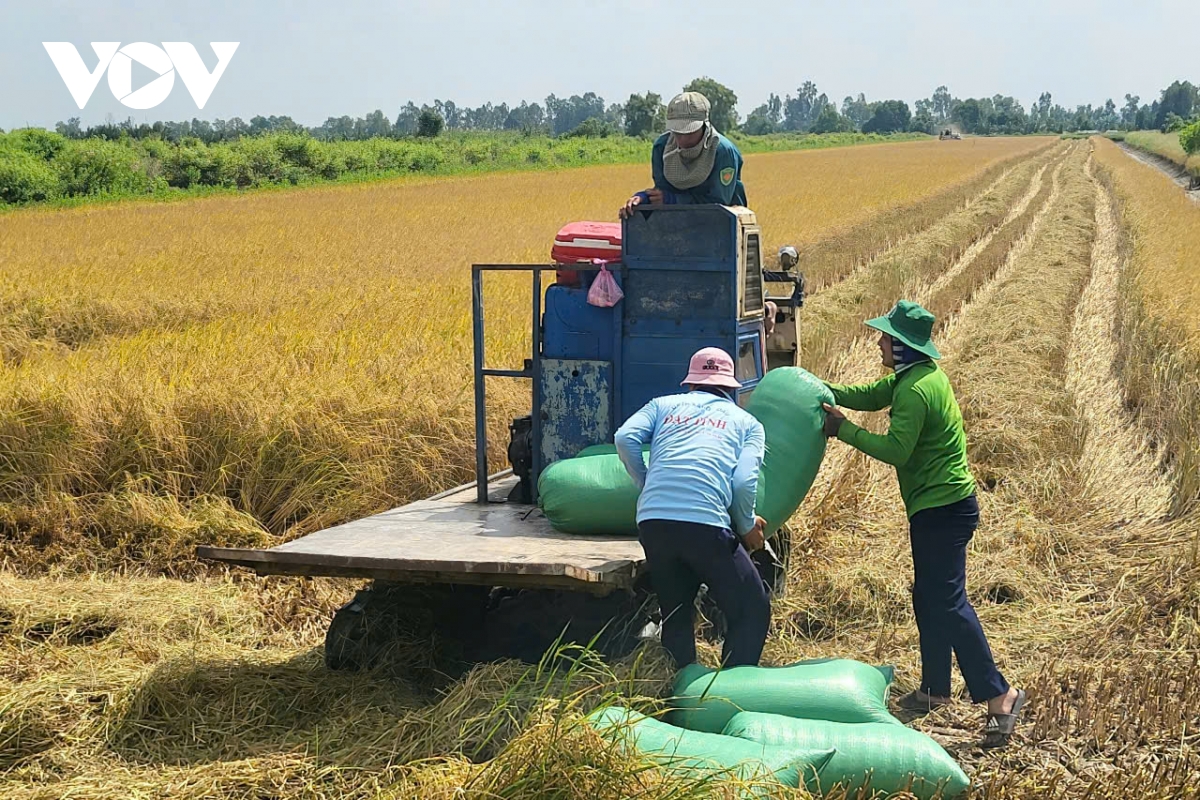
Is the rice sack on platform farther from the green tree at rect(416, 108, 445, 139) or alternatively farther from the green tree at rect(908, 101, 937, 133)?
the green tree at rect(908, 101, 937, 133)

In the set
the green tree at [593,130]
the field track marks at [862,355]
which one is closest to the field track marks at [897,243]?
the field track marks at [862,355]

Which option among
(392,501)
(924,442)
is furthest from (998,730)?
(392,501)

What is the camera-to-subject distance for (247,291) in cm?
1490

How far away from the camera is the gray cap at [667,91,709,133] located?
6281mm

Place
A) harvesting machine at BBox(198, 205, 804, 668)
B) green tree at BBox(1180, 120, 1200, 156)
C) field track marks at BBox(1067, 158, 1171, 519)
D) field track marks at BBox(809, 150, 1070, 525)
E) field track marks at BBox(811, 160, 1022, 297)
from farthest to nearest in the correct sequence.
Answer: green tree at BBox(1180, 120, 1200, 156)
field track marks at BBox(811, 160, 1022, 297)
field track marks at BBox(1067, 158, 1171, 519)
field track marks at BBox(809, 150, 1070, 525)
harvesting machine at BBox(198, 205, 804, 668)

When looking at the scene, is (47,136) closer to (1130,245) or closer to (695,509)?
(1130,245)

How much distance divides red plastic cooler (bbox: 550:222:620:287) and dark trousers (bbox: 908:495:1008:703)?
238 cm

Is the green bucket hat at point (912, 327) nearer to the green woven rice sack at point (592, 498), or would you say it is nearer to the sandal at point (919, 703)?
the green woven rice sack at point (592, 498)

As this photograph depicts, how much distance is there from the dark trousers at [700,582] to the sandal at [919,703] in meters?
0.76

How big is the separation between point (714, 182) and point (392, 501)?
3.08 metres

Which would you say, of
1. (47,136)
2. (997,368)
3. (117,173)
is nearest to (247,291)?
(997,368)

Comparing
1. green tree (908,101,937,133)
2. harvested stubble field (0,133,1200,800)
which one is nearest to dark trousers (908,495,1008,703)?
harvested stubble field (0,133,1200,800)

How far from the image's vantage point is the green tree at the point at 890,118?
556ft

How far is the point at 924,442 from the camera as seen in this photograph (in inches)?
208
